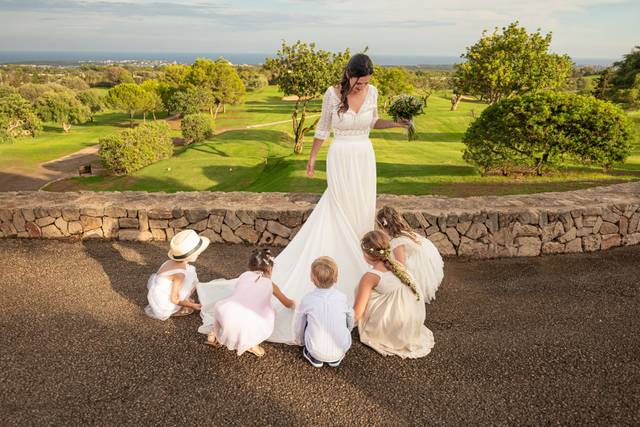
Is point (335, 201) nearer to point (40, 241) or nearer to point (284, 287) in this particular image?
point (284, 287)

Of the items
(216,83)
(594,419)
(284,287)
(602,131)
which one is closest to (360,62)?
(284,287)

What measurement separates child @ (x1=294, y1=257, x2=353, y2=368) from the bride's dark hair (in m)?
2.09

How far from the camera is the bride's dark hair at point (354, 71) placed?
5.25 meters

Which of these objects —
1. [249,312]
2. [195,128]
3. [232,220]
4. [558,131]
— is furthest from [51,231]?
[195,128]

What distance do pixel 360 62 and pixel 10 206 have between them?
24.5 feet

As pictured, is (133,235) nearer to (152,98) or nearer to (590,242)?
(590,242)

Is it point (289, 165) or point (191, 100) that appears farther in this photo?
point (191, 100)

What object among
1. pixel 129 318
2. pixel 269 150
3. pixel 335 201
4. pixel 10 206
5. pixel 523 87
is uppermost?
pixel 523 87

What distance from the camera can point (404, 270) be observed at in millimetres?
5199

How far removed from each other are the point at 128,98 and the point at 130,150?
34.6 meters

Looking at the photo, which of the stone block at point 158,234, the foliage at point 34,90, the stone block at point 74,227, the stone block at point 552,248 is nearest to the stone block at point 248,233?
the stone block at point 158,234

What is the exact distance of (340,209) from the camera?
6.24m

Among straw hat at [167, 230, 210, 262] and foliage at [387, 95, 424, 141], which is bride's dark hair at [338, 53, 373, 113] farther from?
straw hat at [167, 230, 210, 262]

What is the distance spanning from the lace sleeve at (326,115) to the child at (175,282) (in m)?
2.19
